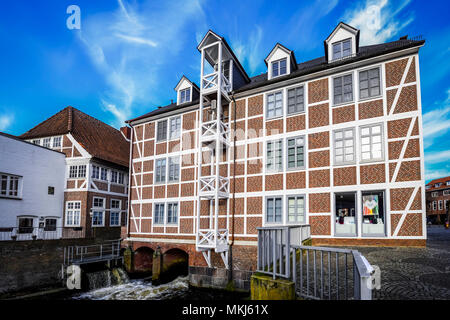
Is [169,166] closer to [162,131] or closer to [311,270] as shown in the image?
[162,131]

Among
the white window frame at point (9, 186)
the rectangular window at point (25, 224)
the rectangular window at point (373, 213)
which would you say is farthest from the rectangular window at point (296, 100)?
the rectangular window at point (25, 224)

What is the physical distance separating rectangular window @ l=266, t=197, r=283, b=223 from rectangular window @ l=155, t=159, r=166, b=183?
7.26 metres

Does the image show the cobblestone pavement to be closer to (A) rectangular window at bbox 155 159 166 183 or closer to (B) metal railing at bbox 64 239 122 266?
(A) rectangular window at bbox 155 159 166 183

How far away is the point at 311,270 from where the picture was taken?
24.0ft

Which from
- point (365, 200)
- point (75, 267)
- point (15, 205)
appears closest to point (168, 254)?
point (75, 267)

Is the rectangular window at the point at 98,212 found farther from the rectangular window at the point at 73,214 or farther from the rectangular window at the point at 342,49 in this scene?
the rectangular window at the point at 342,49

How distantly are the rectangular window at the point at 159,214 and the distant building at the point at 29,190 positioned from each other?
6.69 metres

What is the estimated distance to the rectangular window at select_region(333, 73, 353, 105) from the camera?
13.2 metres

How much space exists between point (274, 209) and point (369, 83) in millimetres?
7179

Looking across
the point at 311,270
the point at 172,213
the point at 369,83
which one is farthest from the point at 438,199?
the point at 311,270

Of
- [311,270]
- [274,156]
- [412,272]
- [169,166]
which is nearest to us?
[412,272]

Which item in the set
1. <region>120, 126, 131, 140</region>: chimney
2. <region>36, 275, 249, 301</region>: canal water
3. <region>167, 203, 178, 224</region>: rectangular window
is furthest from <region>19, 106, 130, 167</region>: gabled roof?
<region>36, 275, 249, 301</region>: canal water

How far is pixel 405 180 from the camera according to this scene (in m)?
11.5

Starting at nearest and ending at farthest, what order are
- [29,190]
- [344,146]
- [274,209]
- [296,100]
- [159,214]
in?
1. [344,146]
2. [274,209]
3. [296,100]
4. [159,214]
5. [29,190]
